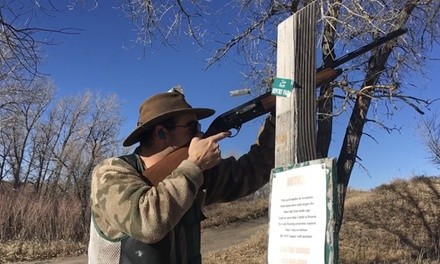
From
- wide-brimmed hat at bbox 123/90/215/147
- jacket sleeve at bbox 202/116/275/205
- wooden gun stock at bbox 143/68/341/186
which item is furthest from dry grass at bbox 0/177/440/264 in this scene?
wide-brimmed hat at bbox 123/90/215/147

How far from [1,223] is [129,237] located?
1588 cm

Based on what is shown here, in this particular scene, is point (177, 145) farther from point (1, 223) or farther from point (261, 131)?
point (1, 223)

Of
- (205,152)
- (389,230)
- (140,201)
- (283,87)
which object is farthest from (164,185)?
(389,230)

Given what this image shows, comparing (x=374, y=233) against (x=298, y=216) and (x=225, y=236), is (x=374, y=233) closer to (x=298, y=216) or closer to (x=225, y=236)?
(x=225, y=236)

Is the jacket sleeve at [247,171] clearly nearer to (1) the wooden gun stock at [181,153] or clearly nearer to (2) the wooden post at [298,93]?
(1) the wooden gun stock at [181,153]

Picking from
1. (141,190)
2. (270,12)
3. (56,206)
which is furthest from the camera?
(56,206)

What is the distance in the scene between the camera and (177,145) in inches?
100

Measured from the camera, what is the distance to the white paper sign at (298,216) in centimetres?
180

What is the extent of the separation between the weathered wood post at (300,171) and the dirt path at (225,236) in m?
12.2

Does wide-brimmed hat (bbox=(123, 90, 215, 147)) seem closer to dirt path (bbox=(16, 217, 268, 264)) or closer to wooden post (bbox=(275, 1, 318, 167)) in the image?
wooden post (bbox=(275, 1, 318, 167))

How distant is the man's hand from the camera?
232 cm

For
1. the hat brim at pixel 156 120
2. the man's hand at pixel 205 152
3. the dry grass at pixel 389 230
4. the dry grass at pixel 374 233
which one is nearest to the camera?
the man's hand at pixel 205 152

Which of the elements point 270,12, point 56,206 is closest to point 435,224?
point 270,12

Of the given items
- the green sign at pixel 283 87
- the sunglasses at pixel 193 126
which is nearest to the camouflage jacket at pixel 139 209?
the sunglasses at pixel 193 126
